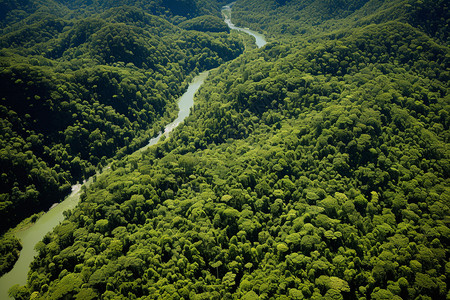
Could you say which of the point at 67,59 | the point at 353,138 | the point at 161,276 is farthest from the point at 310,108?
the point at 67,59

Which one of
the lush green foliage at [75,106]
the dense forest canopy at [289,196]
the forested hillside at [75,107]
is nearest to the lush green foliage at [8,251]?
the forested hillside at [75,107]

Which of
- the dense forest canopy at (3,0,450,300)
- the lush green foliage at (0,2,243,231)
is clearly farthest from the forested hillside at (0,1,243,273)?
the dense forest canopy at (3,0,450,300)

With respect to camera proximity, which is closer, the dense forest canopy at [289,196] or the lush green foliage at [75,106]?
the dense forest canopy at [289,196]

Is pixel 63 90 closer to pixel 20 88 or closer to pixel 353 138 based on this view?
pixel 20 88

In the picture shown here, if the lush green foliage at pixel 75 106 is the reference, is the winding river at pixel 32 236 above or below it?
below

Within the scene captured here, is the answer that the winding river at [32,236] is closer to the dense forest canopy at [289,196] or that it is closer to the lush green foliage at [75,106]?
the lush green foliage at [75,106]

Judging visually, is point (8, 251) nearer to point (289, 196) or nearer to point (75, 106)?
point (75, 106)

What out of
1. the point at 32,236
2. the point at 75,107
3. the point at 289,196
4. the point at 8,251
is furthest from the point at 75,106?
the point at 289,196
